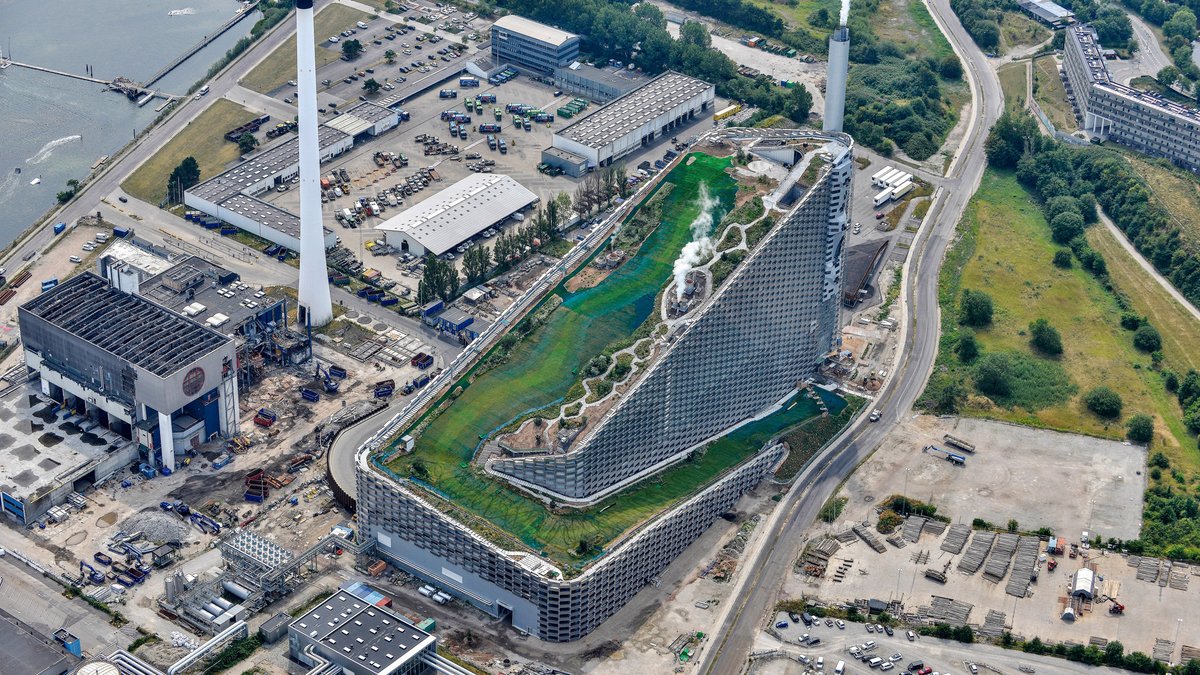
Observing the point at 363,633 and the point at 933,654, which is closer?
the point at 363,633

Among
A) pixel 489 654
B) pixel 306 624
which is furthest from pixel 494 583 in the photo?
pixel 306 624

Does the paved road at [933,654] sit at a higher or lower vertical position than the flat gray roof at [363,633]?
lower

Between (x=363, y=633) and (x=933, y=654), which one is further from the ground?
(x=363, y=633)

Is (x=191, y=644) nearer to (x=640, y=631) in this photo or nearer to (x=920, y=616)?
(x=640, y=631)

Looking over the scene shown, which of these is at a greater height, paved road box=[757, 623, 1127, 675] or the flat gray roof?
the flat gray roof

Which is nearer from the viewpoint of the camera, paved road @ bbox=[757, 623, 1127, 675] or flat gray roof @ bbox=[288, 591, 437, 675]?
flat gray roof @ bbox=[288, 591, 437, 675]

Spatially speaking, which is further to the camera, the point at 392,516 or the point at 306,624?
the point at 392,516

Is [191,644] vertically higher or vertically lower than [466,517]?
lower

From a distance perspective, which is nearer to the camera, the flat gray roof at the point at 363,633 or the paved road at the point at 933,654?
the flat gray roof at the point at 363,633
